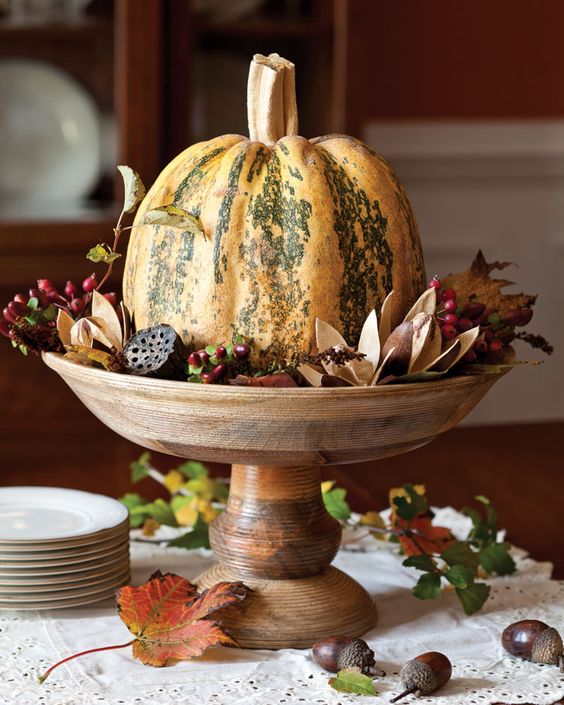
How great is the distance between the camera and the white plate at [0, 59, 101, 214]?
8.99 feet

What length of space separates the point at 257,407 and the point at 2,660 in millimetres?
300

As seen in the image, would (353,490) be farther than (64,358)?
Yes

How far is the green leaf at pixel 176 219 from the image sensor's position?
3.11 feet

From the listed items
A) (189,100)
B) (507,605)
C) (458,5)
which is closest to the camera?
(507,605)

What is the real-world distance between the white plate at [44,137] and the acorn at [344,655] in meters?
1.99

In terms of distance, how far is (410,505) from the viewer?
1.17m

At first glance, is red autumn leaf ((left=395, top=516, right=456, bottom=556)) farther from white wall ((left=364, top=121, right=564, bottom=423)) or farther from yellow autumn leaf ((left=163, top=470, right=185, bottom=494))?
white wall ((left=364, top=121, right=564, bottom=423))

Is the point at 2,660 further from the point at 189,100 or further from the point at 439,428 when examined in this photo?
the point at 189,100

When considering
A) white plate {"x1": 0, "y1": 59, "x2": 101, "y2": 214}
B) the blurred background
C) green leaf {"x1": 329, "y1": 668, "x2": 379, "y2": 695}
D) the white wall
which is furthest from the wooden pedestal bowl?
the white wall

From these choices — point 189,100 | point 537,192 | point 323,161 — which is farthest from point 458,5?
point 323,161

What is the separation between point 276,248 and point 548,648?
0.39 m

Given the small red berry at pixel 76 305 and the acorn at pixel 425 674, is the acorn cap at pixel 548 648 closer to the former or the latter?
the acorn at pixel 425 674

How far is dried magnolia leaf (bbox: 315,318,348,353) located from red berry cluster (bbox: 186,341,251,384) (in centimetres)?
6

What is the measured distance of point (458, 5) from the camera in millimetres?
3252
